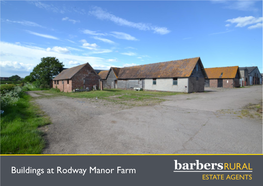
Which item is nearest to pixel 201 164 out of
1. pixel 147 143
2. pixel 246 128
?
pixel 147 143

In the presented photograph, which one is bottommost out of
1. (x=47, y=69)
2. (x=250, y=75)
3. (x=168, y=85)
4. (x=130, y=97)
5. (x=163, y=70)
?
(x=130, y=97)

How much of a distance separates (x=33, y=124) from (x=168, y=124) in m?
5.57

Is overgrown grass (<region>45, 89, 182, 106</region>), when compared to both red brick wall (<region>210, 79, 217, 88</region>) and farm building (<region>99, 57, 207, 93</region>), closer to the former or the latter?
farm building (<region>99, 57, 207, 93</region>)

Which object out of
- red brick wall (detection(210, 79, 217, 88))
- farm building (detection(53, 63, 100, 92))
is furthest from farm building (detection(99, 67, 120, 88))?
red brick wall (detection(210, 79, 217, 88))

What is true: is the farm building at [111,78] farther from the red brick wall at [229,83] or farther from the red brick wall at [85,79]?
the red brick wall at [229,83]

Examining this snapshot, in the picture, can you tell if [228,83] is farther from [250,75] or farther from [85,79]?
[85,79]

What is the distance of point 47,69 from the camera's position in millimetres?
40281

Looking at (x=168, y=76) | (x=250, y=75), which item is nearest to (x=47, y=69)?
(x=168, y=76)

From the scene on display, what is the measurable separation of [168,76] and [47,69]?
33546 millimetres

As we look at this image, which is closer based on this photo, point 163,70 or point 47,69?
point 163,70

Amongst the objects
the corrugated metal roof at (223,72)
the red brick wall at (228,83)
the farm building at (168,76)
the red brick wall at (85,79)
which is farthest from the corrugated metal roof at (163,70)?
the corrugated metal roof at (223,72)

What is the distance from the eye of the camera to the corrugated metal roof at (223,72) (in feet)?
124

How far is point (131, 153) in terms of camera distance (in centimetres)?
375

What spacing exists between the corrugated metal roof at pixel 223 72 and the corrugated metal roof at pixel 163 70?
65.0 feet
